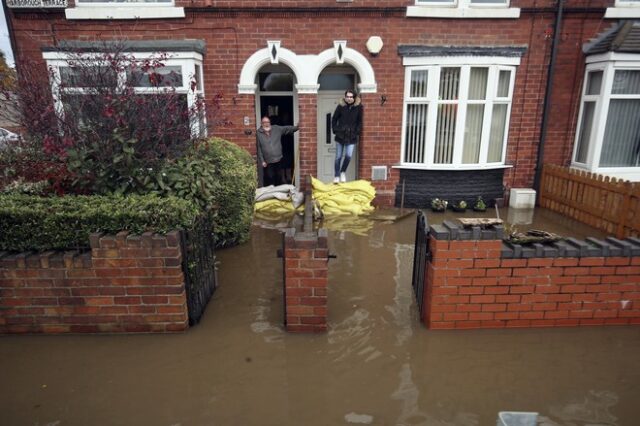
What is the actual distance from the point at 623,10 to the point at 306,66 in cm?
621

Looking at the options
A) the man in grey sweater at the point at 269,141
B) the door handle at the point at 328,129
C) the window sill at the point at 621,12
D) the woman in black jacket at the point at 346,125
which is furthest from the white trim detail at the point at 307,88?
the window sill at the point at 621,12

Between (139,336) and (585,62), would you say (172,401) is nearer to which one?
(139,336)

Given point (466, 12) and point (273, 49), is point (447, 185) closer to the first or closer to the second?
point (466, 12)

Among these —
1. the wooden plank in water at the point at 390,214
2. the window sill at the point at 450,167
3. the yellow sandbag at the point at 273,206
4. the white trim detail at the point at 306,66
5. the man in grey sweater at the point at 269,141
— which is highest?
the white trim detail at the point at 306,66

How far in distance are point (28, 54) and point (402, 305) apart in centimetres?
827

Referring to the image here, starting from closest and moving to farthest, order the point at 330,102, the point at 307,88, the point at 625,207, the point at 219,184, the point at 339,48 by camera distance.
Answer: the point at 219,184, the point at 625,207, the point at 339,48, the point at 307,88, the point at 330,102

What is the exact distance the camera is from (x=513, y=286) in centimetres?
322

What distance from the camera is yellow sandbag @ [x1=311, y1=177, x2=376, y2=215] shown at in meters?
7.44

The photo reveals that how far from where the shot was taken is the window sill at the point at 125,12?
7.28 metres

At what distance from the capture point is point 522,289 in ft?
10.6

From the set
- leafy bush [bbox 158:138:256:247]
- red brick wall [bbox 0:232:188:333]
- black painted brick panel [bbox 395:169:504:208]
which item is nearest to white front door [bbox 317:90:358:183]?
black painted brick panel [bbox 395:169:504:208]

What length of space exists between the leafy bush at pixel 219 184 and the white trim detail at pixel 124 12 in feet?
10.5

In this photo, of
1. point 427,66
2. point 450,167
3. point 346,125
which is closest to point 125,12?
point 346,125

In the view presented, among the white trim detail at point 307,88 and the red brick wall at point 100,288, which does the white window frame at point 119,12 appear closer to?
the white trim detail at point 307,88
